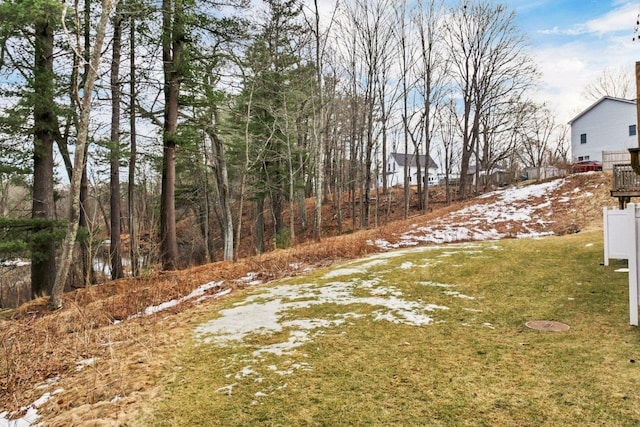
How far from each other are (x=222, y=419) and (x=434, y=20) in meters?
23.4

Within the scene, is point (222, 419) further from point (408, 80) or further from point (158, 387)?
point (408, 80)

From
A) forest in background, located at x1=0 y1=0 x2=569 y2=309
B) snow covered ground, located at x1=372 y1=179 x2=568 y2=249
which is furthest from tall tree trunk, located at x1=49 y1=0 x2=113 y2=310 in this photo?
snow covered ground, located at x1=372 y1=179 x2=568 y2=249

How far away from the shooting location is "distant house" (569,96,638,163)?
2595 centimetres

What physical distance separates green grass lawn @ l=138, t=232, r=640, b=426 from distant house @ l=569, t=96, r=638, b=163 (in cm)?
2718

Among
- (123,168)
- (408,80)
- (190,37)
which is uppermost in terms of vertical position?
(408,80)

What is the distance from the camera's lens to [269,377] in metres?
3.11

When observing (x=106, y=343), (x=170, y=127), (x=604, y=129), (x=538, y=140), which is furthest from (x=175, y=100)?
(x=538, y=140)

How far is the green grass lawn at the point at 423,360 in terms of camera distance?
101 inches

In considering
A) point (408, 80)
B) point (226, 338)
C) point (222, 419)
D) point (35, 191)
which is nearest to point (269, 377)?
point (222, 419)

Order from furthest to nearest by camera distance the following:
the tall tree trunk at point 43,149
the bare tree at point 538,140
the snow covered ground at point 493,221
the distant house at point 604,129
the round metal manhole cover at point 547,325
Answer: the bare tree at point 538,140 → the distant house at point 604,129 → the snow covered ground at point 493,221 → the tall tree trunk at point 43,149 → the round metal manhole cover at point 547,325

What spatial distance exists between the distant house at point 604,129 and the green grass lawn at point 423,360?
89.2 ft

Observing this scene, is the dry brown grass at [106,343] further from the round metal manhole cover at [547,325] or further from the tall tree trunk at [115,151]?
the tall tree trunk at [115,151]

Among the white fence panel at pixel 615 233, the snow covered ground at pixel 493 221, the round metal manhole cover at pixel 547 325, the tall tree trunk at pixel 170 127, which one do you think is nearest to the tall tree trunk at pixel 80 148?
the tall tree trunk at pixel 170 127

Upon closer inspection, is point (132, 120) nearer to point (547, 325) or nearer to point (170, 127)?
point (170, 127)
